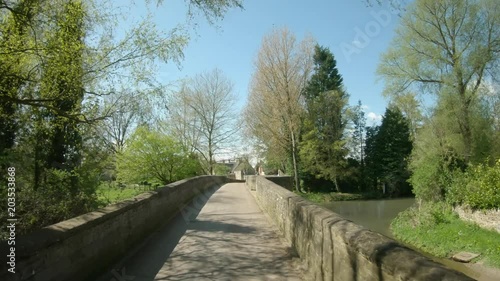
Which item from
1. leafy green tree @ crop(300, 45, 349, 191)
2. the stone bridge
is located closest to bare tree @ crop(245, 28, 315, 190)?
Answer: leafy green tree @ crop(300, 45, 349, 191)

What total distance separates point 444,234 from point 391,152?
2788cm

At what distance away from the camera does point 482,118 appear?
19.0m

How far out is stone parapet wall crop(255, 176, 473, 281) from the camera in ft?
8.85

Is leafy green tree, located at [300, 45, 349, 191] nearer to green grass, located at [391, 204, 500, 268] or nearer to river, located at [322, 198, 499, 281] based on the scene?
river, located at [322, 198, 499, 281]

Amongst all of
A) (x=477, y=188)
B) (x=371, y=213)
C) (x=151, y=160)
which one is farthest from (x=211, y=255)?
(x=371, y=213)

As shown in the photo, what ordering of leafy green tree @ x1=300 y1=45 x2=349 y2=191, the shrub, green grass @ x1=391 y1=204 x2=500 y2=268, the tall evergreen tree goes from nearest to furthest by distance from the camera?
the tall evergreen tree < green grass @ x1=391 y1=204 x2=500 y2=268 < the shrub < leafy green tree @ x1=300 y1=45 x2=349 y2=191

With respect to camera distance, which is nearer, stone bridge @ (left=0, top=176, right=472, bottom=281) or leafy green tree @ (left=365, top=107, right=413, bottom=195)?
stone bridge @ (left=0, top=176, right=472, bottom=281)

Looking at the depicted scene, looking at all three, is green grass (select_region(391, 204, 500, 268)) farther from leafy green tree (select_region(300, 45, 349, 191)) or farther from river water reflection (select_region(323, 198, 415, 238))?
leafy green tree (select_region(300, 45, 349, 191))

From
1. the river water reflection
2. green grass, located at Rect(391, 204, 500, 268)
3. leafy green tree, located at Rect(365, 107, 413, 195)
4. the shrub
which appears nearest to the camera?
green grass, located at Rect(391, 204, 500, 268)

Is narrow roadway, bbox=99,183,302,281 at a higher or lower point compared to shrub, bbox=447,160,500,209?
lower

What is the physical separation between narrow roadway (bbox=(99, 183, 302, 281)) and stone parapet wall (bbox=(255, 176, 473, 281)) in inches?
22.4

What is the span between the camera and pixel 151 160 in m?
23.9

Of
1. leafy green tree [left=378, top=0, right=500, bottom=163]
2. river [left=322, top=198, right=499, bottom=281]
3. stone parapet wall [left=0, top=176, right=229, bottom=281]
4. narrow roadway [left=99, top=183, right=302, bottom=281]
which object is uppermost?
leafy green tree [left=378, top=0, right=500, bottom=163]

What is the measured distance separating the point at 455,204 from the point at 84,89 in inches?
753
